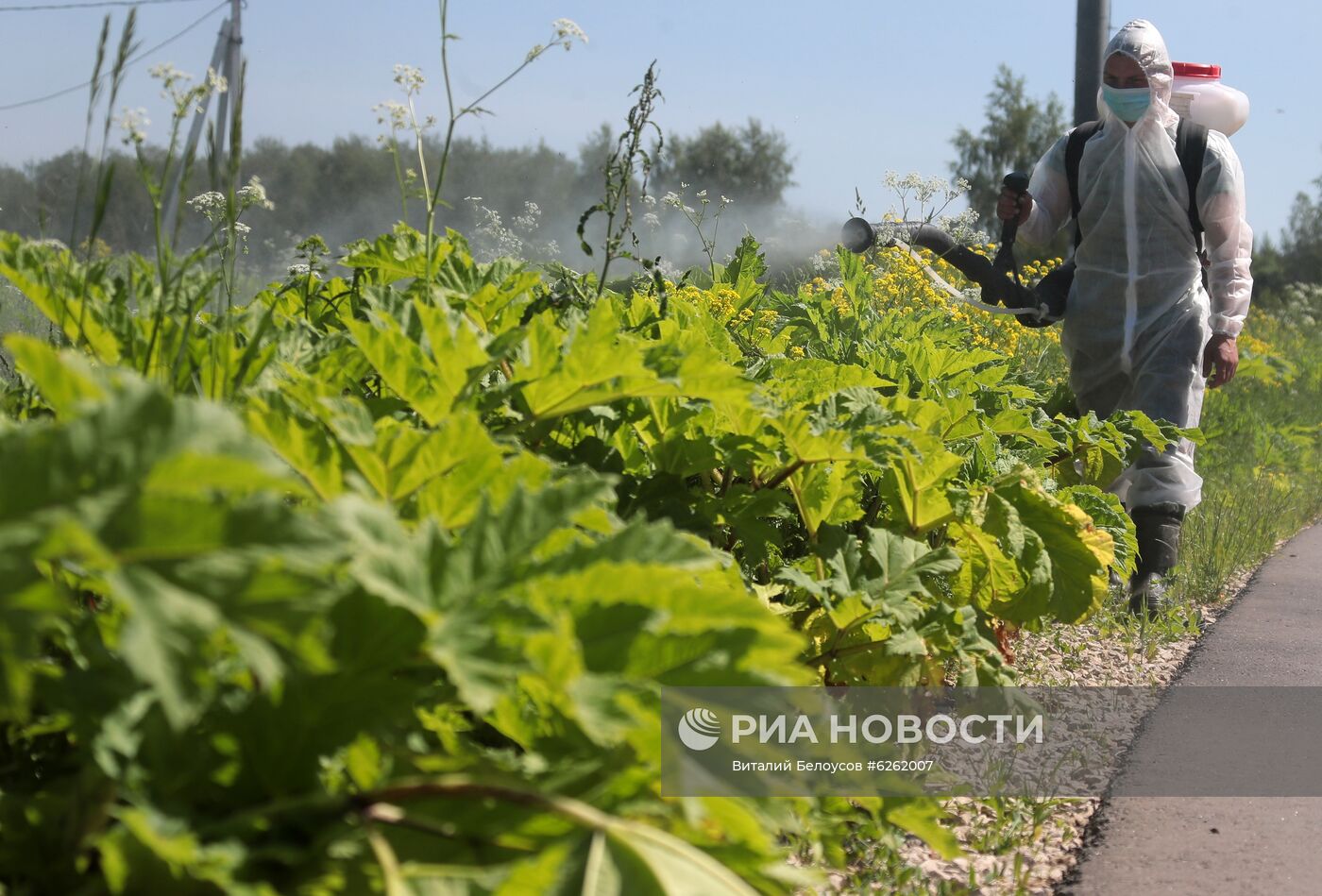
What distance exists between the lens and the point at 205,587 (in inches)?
33.0

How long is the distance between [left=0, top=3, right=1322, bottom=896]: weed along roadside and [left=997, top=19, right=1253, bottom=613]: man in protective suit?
2.67 meters

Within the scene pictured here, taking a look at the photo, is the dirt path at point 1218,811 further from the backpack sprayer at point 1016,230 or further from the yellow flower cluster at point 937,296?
the yellow flower cluster at point 937,296

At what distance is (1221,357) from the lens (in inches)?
201

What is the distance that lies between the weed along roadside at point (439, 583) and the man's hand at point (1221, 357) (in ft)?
9.35

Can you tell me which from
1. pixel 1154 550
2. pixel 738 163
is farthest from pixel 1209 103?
pixel 738 163

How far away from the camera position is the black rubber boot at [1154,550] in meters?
5.03

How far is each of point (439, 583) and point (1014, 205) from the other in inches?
198

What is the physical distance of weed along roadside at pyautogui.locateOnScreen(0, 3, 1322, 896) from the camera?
0.85 m

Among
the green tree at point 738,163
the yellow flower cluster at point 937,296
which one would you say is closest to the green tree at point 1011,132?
the green tree at point 738,163

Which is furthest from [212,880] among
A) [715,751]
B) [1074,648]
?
[1074,648]

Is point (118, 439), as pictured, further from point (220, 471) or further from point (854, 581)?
point (854, 581)

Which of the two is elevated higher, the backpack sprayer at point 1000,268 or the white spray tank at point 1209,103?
the white spray tank at point 1209,103

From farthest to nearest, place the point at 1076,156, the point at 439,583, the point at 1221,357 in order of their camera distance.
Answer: the point at 1076,156
the point at 1221,357
the point at 439,583

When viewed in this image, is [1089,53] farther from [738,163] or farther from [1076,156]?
[738,163]
